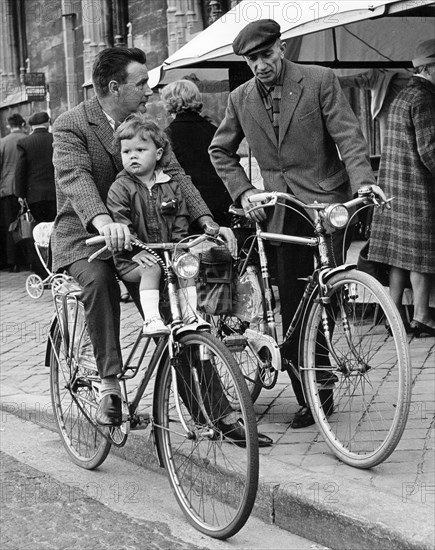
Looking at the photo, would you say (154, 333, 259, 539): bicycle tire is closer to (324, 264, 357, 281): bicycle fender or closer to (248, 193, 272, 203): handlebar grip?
(324, 264, 357, 281): bicycle fender

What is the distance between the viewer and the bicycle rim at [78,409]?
5.18m

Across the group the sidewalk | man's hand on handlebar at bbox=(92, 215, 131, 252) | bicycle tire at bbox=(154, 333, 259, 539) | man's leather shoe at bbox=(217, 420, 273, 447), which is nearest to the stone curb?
the sidewalk

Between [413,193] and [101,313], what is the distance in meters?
3.37

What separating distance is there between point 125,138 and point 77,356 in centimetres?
113

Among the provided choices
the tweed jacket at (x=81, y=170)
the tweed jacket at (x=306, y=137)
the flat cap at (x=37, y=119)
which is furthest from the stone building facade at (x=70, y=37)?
the tweed jacket at (x=81, y=170)

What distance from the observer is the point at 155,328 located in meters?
4.48

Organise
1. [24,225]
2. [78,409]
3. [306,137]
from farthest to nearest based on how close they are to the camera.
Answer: [24,225] < [78,409] < [306,137]

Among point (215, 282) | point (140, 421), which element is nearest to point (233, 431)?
point (140, 421)

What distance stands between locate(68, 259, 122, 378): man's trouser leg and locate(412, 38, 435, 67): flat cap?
3379mm

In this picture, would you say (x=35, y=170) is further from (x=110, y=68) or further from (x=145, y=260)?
(x=145, y=260)

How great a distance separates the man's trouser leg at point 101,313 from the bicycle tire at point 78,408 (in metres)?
0.23

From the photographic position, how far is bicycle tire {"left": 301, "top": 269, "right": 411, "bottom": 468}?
4402 mm

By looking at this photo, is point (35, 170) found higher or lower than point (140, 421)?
higher

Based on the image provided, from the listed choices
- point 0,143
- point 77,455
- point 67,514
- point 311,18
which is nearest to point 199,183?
point 311,18
